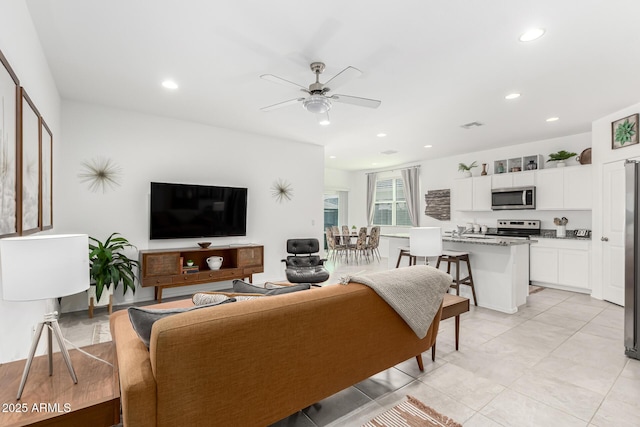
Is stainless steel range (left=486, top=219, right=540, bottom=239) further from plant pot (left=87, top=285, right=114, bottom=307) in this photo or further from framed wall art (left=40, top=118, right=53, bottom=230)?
framed wall art (left=40, top=118, right=53, bottom=230)

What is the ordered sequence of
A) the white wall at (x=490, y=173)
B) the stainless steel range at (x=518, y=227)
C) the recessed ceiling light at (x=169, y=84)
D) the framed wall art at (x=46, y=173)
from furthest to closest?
the stainless steel range at (x=518, y=227) < the white wall at (x=490, y=173) < the recessed ceiling light at (x=169, y=84) < the framed wall art at (x=46, y=173)

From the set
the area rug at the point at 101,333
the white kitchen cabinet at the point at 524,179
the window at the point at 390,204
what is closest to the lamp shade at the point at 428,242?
the area rug at the point at 101,333

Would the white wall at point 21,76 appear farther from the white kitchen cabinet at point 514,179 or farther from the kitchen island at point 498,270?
the white kitchen cabinet at point 514,179

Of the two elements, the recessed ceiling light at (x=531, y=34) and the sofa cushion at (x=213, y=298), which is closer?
the sofa cushion at (x=213, y=298)

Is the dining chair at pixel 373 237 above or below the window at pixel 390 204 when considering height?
below

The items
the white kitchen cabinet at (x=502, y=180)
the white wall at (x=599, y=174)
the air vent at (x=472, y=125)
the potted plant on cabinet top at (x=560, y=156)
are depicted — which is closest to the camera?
the white wall at (x=599, y=174)

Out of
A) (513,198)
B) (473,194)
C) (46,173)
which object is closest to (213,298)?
(46,173)

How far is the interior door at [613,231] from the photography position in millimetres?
3980

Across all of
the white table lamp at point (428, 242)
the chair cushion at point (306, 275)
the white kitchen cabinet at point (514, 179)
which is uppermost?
the white kitchen cabinet at point (514, 179)

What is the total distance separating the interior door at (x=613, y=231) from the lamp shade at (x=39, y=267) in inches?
222

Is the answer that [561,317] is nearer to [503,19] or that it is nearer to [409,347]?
[409,347]

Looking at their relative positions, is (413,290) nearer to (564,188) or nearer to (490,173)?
(564,188)

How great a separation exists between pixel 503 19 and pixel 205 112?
3.47 m

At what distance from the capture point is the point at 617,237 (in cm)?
404
